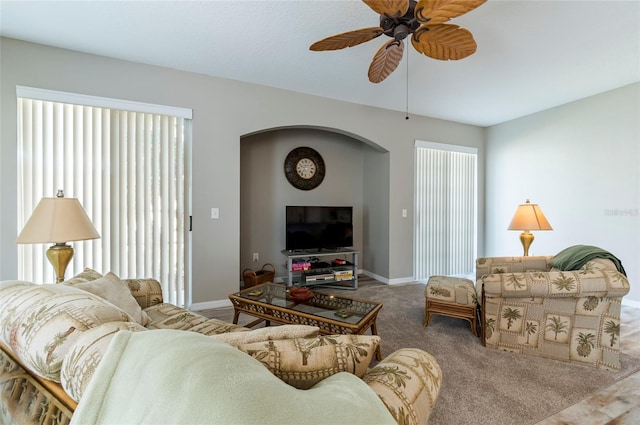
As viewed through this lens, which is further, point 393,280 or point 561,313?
point 393,280

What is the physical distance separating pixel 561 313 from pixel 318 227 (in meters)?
2.74

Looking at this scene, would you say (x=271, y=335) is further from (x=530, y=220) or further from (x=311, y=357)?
(x=530, y=220)

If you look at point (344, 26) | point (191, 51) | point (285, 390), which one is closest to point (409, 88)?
point (344, 26)

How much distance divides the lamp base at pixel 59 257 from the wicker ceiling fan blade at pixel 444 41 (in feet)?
8.70

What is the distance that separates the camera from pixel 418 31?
5.40 feet

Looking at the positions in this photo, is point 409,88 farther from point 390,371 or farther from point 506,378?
point 390,371

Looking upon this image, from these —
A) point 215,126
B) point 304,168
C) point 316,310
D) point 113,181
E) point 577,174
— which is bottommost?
point 316,310

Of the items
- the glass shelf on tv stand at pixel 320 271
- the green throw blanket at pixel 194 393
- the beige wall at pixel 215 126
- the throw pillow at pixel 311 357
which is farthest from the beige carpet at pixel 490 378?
the beige wall at pixel 215 126

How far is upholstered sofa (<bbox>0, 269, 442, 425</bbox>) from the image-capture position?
49cm

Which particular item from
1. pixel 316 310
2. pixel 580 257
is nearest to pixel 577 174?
pixel 580 257

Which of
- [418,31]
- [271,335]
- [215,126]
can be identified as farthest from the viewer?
[215,126]

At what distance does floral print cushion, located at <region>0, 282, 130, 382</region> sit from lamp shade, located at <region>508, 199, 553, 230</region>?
347 cm

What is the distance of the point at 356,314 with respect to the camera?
1982 millimetres

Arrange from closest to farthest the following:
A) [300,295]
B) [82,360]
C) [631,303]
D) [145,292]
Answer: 1. [82,360]
2. [145,292]
3. [300,295]
4. [631,303]
